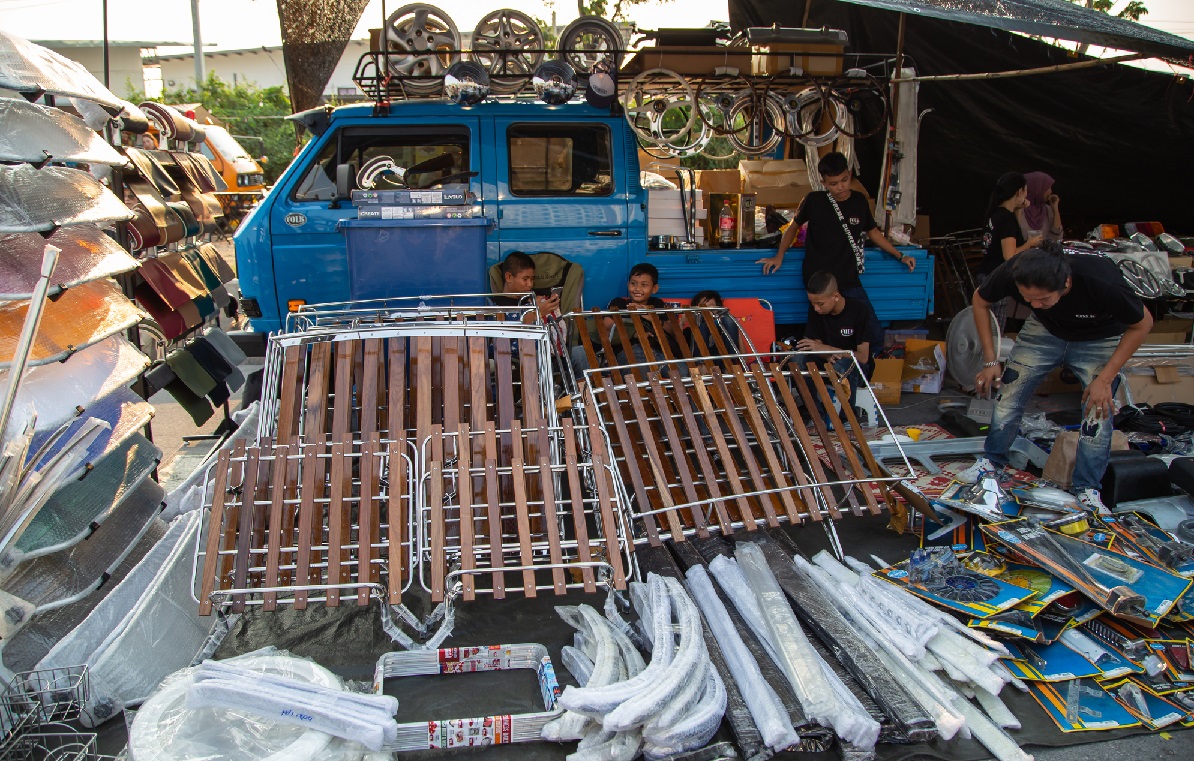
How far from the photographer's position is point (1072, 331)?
4.44 m

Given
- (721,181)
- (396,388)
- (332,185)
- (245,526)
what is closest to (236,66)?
(721,181)

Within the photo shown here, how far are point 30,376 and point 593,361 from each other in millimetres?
2633

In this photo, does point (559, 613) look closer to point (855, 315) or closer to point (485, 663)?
point (485, 663)

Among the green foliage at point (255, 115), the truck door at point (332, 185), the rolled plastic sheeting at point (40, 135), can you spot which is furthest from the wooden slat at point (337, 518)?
the green foliage at point (255, 115)

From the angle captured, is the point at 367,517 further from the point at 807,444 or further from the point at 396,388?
the point at 807,444

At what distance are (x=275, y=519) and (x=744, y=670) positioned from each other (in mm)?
1872

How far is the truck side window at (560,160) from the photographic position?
19.3 feet

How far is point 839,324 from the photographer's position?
17.4ft

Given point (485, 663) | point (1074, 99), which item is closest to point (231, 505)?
point (485, 663)

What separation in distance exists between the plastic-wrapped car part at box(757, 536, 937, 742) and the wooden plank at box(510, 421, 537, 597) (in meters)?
1.05

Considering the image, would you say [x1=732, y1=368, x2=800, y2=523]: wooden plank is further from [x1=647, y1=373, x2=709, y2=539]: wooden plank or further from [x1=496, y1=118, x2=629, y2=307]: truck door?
[x1=496, y1=118, x2=629, y2=307]: truck door

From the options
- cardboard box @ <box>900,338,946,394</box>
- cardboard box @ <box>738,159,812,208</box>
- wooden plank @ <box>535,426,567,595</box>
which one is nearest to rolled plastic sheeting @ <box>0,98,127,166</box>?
wooden plank @ <box>535,426,567,595</box>

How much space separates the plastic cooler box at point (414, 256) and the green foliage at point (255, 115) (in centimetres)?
1989

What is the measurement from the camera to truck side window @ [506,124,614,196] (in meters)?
5.89
